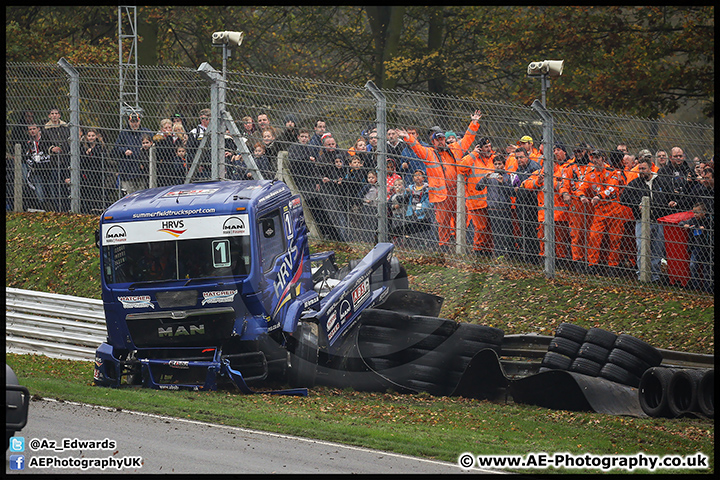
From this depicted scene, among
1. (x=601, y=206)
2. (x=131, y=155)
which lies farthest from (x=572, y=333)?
(x=131, y=155)

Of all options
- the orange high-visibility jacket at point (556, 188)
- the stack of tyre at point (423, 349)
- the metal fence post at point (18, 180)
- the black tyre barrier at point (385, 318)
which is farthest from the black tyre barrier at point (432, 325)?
the metal fence post at point (18, 180)

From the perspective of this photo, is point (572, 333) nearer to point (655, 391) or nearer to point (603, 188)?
point (655, 391)

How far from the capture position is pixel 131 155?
17.2 metres

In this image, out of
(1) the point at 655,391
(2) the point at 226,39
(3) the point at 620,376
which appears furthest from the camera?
(2) the point at 226,39

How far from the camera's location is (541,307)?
45.8ft

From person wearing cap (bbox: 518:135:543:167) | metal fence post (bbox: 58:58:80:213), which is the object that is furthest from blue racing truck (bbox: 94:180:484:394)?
metal fence post (bbox: 58:58:80:213)

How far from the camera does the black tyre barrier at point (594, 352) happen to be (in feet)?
35.6

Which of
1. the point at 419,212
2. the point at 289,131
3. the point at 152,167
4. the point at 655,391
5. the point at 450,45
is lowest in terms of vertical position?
the point at 655,391

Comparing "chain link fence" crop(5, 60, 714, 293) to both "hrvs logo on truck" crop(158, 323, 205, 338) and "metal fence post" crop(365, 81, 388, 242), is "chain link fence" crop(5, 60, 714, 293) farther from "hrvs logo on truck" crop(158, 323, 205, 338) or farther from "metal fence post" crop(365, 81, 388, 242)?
"hrvs logo on truck" crop(158, 323, 205, 338)

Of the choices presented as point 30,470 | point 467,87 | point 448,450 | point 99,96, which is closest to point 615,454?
point 448,450

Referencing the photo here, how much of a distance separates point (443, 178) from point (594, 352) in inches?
193

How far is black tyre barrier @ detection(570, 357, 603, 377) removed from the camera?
10.8m

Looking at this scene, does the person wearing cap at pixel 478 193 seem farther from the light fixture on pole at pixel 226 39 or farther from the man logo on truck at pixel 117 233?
the man logo on truck at pixel 117 233

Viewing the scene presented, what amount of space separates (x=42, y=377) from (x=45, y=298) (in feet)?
9.79
